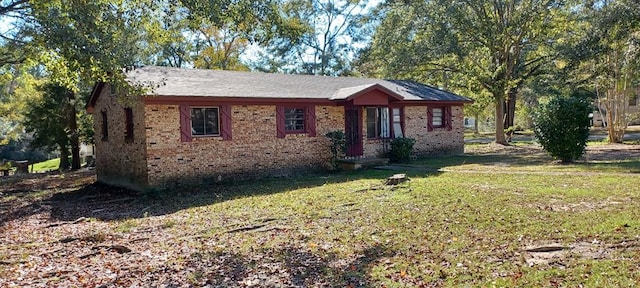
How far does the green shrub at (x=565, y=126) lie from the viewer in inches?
534

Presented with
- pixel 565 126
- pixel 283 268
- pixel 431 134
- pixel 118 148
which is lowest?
pixel 283 268

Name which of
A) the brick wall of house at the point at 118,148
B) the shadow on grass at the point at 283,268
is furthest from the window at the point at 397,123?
the shadow on grass at the point at 283,268

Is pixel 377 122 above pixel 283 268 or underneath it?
above

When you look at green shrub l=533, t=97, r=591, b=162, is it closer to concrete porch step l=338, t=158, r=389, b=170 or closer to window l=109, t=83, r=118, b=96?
concrete porch step l=338, t=158, r=389, b=170

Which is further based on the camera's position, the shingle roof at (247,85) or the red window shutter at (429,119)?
the red window shutter at (429,119)

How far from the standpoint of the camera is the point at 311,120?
15305 millimetres

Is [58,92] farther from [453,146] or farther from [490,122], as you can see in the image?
[490,122]

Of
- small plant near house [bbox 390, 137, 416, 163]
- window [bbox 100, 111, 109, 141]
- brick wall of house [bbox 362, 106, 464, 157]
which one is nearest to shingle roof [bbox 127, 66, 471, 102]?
brick wall of house [bbox 362, 106, 464, 157]

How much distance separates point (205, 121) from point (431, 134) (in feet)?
31.8

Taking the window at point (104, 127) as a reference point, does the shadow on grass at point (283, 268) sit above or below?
below

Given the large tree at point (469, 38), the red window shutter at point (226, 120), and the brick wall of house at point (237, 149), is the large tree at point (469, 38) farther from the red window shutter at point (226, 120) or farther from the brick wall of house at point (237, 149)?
the red window shutter at point (226, 120)

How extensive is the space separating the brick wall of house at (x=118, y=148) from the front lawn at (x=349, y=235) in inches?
51.6

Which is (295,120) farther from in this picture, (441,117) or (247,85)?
(441,117)

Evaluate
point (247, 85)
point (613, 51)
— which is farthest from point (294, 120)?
point (613, 51)
